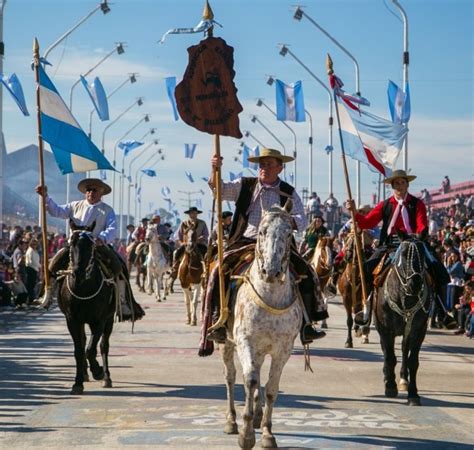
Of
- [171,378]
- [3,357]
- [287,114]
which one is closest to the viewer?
[171,378]

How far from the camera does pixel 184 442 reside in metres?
12.1

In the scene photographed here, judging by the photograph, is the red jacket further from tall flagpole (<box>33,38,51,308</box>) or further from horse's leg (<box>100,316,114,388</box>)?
tall flagpole (<box>33,38,51,308</box>)

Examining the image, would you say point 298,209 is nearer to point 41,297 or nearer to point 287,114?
point 41,297

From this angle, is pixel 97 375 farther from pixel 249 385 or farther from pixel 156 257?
pixel 156 257

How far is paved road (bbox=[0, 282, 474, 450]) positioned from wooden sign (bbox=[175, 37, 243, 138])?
3.06 metres

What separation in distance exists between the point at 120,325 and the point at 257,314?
17392 mm

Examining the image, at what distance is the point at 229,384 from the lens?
13.2 metres

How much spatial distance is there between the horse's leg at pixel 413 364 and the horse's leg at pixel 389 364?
0.97ft

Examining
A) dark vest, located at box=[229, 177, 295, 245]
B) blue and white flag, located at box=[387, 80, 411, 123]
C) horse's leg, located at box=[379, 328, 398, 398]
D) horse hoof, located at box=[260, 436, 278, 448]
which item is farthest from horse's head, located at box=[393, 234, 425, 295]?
blue and white flag, located at box=[387, 80, 411, 123]

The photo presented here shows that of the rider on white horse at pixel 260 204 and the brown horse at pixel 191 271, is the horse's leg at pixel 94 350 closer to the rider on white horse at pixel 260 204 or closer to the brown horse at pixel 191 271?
the rider on white horse at pixel 260 204

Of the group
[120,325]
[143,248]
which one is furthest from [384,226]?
[143,248]

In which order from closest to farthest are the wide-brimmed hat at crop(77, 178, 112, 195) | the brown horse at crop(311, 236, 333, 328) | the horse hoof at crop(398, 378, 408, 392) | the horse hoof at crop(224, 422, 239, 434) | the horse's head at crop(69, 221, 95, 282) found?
the horse hoof at crop(224, 422, 239, 434)
the horse's head at crop(69, 221, 95, 282)
the horse hoof at crop(398, 378, 408, 392)
the wide-brimmed hat at crop(77, 178, 112, 195)
the brown horse at crop(311, 236, 333, 328)

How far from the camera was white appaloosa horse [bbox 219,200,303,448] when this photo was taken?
1166 cm

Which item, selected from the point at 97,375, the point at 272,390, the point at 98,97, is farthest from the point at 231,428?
the point at 98,97
